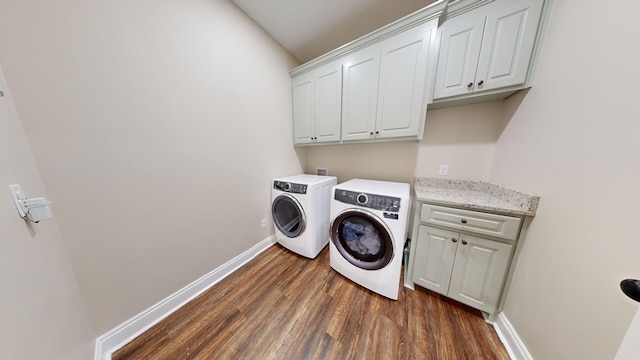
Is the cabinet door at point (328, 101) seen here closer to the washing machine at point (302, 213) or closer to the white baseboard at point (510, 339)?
the washing machine at point (302, 213)

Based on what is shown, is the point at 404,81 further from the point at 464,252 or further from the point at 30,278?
the point at 30,278

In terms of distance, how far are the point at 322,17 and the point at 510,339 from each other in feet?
9.47

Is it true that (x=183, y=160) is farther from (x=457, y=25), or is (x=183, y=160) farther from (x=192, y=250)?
(x=457, y=25)

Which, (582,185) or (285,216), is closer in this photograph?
(582,185)

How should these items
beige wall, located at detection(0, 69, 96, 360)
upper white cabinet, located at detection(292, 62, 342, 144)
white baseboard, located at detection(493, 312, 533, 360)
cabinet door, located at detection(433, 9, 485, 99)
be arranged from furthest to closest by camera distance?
upper white cabinet, located at detection(292, 62, 342, 144)
cabinet door, located at detection(433, 9, 485, 99)
white baseboard, located at detection(493, 312, 533, 360)
beige wall, located at detection(0, 69, 96, 360)

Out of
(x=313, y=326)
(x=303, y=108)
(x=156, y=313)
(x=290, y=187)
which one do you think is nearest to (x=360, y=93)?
(x=303, y=108)

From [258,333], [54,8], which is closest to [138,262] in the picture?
[258,333]

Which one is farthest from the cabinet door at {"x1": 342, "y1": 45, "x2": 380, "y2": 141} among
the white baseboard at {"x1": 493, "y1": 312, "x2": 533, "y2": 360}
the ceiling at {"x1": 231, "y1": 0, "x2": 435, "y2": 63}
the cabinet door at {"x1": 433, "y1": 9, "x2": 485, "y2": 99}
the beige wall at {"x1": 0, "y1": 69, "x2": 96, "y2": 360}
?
the beige wall at {"x1": 0, "y1": 69, "x2": 96, "y2": 360}

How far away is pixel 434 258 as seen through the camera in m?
1.32

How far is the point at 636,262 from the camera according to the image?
22.5 inches

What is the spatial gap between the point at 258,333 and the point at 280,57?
2663 mm

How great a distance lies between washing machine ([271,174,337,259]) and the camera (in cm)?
168

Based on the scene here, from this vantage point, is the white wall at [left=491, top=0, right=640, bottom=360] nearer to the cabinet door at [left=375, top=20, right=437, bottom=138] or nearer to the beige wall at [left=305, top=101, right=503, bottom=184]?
the beige wall at [left=305, top=101, right=503, bottom=184]

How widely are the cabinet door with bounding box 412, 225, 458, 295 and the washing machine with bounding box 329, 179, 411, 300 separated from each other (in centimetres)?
18
